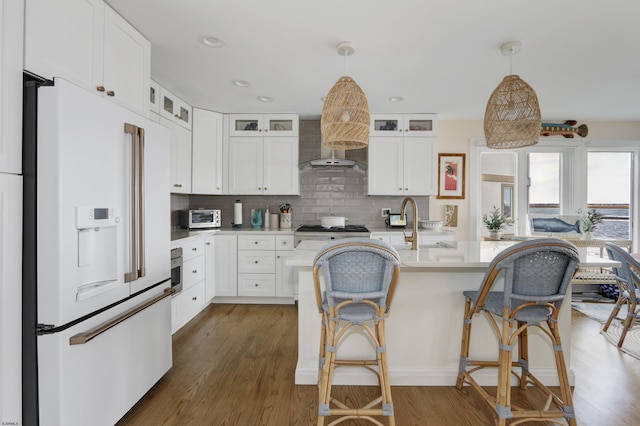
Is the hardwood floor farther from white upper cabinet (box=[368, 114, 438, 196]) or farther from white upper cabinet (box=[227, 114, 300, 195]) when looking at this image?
white upper cabinet (box=[368, 114, 438, 196])

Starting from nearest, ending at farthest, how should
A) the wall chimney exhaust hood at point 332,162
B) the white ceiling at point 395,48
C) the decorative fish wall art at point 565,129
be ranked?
the white ceiling at point 395,48 < the wall chimney exhaust hood at point 332,162 < the decorative fish wall art at point 565,129

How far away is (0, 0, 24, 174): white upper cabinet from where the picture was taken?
1.25m

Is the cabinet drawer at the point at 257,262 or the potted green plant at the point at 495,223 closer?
the cabinet drawer at the point at 257,262

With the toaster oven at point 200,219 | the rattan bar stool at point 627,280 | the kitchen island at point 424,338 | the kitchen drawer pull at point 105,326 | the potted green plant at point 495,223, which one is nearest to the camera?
the kitchen drawer pull at point 105,326

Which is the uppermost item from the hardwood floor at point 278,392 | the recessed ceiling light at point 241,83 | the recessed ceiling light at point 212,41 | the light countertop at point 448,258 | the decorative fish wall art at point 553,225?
the recessed ceiling light at point 241,83

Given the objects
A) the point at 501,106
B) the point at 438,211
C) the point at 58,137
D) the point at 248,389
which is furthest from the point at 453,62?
the point at 248,389

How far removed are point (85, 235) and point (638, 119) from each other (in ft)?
21.4

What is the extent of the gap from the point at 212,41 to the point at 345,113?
1.23m

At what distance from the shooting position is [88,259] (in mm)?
1469

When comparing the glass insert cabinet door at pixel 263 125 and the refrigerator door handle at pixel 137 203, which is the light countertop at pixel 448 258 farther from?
the glass insert cabinet door at pixel 263 125

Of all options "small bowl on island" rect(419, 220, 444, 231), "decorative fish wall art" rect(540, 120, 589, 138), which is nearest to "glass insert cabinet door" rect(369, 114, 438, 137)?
"small bowl on island" rect(419, 220, 444, 231)

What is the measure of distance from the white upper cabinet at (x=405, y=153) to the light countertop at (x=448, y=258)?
1.83 metres

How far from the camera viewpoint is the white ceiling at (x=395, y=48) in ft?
6.51

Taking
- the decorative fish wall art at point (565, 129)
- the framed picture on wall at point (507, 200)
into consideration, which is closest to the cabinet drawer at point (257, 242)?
the framed picture on wall at point (507, 200)
